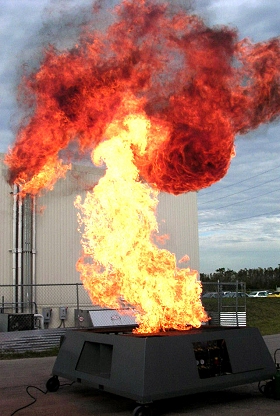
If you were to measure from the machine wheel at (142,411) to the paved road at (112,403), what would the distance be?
578mm

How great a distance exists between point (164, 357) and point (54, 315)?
15.3 metres

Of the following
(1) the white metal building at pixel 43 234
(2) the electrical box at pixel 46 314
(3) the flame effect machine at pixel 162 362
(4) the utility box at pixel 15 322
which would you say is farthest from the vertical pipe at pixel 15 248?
(3) the flame effect machine at pixel 162 362

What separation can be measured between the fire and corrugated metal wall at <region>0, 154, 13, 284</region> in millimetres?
11932

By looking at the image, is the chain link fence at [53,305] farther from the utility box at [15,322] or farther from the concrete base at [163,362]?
the concrete base at [163,362]

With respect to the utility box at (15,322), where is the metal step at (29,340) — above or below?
below

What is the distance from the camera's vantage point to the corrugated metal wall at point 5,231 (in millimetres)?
20719

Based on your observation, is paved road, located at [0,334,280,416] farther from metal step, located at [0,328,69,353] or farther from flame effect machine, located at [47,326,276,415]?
metal step, located at [0,328,69,353]

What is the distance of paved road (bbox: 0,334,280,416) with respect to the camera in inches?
282

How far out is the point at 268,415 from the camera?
6902 millimetres

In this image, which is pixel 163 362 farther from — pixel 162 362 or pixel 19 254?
pixel 19 254

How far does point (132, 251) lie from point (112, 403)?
2.58 meters

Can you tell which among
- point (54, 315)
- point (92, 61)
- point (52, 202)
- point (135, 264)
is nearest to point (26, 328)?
point (54, 315)

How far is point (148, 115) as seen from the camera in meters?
9.05

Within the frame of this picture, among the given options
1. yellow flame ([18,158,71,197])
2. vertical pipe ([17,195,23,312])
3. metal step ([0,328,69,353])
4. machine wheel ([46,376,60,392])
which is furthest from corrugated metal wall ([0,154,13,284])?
machine wheel ([46,376,60,392])
